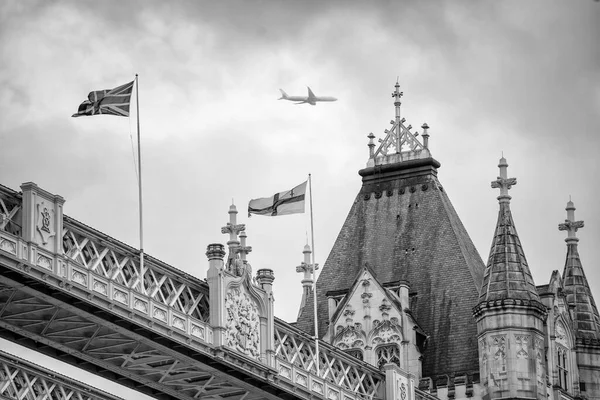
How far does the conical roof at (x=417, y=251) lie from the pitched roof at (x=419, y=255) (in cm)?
4

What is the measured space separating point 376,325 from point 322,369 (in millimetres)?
→ 18260

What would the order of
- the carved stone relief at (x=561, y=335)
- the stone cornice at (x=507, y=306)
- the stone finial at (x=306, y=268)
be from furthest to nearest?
the stone finial at (x=306, y=268)
the carved stone relief at (x=561, y=335)
the stone cornice at (x=507, y=306)

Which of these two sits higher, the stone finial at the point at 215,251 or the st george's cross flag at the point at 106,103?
the st george's cross flag at the point at 106,103

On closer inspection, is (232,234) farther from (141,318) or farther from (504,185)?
(504,185)

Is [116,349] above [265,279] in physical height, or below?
below

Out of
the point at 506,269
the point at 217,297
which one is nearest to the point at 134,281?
the point at 217,297

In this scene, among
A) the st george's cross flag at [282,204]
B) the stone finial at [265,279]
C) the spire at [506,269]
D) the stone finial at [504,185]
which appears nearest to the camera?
the stone finial at [265,279]

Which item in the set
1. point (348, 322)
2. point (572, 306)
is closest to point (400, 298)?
point (348, 322)

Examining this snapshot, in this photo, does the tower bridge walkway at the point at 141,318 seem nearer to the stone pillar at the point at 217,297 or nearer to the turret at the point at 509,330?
the stone pillar at the point at 217,297

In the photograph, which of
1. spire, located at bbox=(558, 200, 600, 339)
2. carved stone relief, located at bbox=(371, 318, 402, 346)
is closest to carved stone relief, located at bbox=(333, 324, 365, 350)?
carved stone relief, located at bbox=(371, 318, 402, 346)

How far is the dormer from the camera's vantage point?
277 ft

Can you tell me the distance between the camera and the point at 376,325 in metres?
85.2

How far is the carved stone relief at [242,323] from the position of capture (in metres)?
60.9

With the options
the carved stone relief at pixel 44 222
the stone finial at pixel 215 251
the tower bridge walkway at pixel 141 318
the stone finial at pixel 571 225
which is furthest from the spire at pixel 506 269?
the carved stone relief at pixel 44 222
